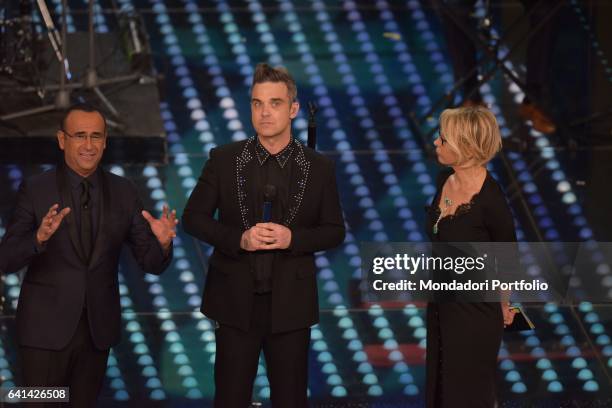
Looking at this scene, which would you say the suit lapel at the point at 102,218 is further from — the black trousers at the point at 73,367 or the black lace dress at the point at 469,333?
the black lace dress at the point at 469,333

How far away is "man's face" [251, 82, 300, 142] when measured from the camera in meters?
3.38

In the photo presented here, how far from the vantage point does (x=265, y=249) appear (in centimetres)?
336

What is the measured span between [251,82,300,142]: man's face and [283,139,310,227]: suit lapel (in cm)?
12

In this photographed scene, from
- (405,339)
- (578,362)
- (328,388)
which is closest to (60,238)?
(328,388)

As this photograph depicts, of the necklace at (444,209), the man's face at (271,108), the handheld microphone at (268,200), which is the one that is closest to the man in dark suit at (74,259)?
the handheld microphone at (268,200)

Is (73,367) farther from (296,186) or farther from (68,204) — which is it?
(296,186)

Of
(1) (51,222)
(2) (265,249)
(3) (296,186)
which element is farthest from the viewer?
(3) (296,186)

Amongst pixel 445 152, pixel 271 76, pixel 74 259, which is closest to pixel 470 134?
pixel 445 152

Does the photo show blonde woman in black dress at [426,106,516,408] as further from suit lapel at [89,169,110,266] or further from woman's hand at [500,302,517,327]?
suit lapel at [89,169,110,266]

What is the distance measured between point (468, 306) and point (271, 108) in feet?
2.73

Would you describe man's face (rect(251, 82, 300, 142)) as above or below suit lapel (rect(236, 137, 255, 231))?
above

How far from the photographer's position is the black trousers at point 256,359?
3.39 meters

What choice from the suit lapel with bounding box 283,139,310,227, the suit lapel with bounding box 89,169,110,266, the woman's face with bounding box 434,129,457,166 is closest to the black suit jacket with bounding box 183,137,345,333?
the suit lapel with bounding box 283,139,310,227

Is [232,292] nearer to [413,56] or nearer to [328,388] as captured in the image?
[328,388]
